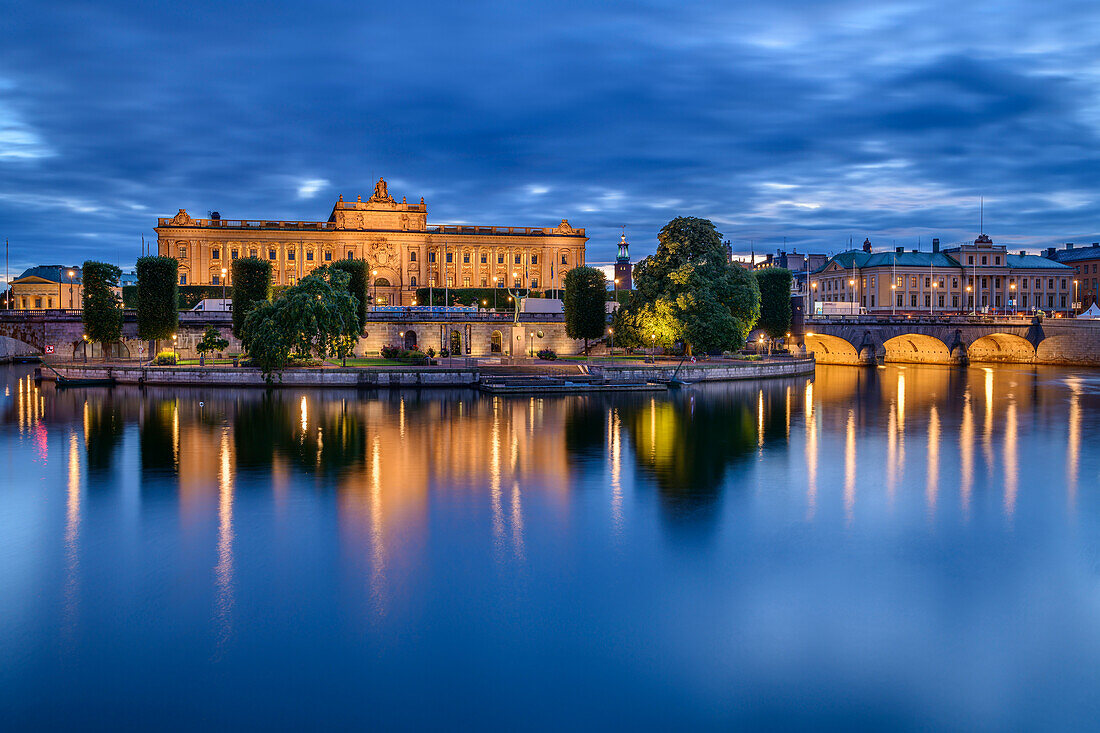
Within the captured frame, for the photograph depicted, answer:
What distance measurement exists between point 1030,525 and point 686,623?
13014 millimetres

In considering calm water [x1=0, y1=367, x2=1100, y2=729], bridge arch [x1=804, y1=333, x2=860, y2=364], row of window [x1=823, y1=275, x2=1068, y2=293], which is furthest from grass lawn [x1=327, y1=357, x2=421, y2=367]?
row of window [x1=823, y1=275, x2=1068, y2=293]

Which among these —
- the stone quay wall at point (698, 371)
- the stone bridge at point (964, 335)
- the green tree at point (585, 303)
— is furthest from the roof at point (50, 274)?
the stone bridge at point (964, 335)

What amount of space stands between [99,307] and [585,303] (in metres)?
39.6

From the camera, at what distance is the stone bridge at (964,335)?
8306cm

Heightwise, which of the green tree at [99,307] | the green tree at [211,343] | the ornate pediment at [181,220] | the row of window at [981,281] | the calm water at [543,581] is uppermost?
the ornate pediment at [181,220]

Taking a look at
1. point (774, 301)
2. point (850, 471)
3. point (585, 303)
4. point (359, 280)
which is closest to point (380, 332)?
point (359, 280)

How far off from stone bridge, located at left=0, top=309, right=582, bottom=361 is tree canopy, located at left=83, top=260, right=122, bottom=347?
4.41m

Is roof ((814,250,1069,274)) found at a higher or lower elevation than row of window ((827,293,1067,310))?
higher

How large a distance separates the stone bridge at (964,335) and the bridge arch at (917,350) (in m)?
0.13

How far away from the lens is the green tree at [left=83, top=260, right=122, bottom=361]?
202 ft

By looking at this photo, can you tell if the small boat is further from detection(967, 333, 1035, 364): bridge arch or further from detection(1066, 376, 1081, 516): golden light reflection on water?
detection(967, 333, 1035, 364): bridge arch

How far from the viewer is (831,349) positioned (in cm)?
9381

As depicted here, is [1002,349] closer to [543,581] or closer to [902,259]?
[902,259]

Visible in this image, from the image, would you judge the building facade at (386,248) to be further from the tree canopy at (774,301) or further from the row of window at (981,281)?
the row of window at (981,281)
